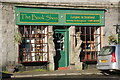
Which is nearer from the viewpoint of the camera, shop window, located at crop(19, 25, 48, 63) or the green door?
shop window, located at crop(19, 25, 48, 63)

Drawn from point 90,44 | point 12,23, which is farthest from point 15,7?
point 90,44

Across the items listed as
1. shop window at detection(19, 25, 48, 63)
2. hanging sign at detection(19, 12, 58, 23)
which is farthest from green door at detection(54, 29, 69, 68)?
hanging sign at detection(19, 12, 58, 23)

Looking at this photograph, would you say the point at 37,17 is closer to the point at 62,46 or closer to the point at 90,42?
the point at 62,46

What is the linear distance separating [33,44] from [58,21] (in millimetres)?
2108

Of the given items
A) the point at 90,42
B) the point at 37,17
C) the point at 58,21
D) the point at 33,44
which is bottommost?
the point at 33,44

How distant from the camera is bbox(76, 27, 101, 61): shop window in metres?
18.8

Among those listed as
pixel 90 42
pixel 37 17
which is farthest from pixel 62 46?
pixel 37 17

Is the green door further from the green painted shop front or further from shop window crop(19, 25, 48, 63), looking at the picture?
shop window crop(19, 25, 48, 63)

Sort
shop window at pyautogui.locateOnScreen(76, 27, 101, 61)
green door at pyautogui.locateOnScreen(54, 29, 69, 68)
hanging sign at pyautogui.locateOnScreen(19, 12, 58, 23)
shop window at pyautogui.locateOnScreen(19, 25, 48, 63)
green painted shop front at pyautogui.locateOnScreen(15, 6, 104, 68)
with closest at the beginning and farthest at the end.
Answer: hanging sign at pyautogui.locateOnScreen(19, 12, 58, 23), green painted shop front at pyautogui.locateOnScreen(15, 6, 104, 68), shop window at pyautogui.locateOnScreen(19, 25, 48, 63), green door at pyautogui.locateOnScreen(54, 29, 69, 68), shop window at pyautogui.locateOnScreen(76, 27, 101, 61)

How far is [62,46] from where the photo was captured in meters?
18.6

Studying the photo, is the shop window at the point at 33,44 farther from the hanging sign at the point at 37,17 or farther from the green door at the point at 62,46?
the green door at the point at 62,46

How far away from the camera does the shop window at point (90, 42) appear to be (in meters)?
18.8

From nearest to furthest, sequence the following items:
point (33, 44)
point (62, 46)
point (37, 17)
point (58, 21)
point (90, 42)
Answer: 1. point (37, 17)
2. point (33, 44)
3. point (58, 21)
4. point (62, 46)
5. point (90, 42)

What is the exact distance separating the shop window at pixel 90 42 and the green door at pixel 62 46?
0.95 meters
